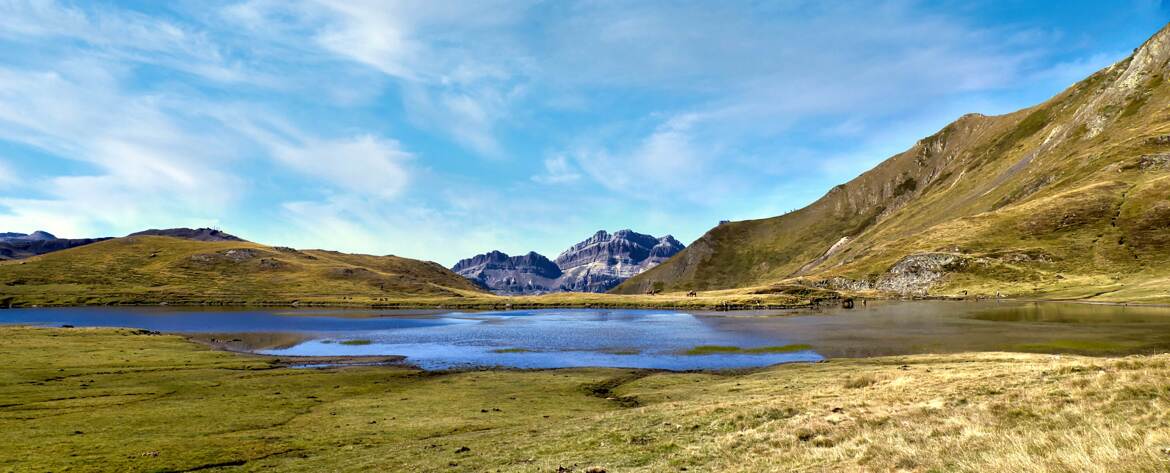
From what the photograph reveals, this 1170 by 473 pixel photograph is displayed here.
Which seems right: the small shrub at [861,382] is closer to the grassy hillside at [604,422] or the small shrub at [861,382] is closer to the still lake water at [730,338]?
the grassy hillside at [604,422]

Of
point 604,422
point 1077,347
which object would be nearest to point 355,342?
point 604,422

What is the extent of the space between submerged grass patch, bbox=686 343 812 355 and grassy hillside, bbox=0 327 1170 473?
2261 cm

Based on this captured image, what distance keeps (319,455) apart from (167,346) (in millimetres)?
72001

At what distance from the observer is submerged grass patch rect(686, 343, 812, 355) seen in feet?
250

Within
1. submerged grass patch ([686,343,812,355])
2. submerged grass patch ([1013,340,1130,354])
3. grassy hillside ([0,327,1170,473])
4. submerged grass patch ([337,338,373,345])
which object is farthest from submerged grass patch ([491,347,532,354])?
submerged grass patch ([1013,340,1130,354])

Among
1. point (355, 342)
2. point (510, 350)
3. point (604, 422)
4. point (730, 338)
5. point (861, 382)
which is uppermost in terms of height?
point (861, 382)

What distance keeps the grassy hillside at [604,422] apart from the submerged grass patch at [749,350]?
22.6m

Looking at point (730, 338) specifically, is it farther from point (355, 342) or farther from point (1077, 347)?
point (355, 342)

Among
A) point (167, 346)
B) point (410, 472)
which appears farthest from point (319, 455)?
point (167, 346)

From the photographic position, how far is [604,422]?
99.9 ft

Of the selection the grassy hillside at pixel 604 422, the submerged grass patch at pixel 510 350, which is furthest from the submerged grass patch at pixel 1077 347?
the submerged grass patch at pixel 510 350

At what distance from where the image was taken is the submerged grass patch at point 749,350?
76.1 metres

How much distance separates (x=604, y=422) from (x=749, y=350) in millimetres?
53302

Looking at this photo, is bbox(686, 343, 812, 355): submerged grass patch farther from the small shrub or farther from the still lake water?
the small shrub
